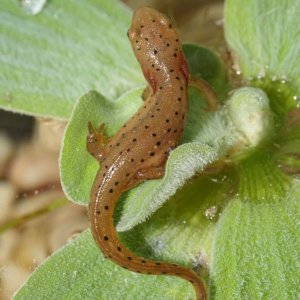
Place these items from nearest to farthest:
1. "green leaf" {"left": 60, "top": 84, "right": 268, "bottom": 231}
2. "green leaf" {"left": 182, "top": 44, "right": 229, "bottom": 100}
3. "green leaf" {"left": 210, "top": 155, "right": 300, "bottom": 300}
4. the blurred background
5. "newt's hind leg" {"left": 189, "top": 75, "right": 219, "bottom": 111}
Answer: "green leaf" {"left": 60, "top": 84, "right": 268, "bottom": 231} < "green leaf" {"left": 210, "top": 155, "right": 300, "bottom": 300} < "newt's hind leg" {"left": 189, "top": 75, "right": 219, "bottom": 111} < "green leaf" {"left": 182, "top": 44, "right": 229, "bottom": 100} < the blurred background

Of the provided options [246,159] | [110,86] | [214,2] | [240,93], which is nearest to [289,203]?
[246,159]

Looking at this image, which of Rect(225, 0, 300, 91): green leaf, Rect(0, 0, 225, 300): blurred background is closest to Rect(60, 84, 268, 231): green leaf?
Rect(225, 0, 300, 91): green leaf

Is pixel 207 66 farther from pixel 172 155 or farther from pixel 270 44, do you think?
pixel 172 155

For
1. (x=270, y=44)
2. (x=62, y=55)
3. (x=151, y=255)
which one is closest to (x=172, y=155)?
(x=151, y=255)

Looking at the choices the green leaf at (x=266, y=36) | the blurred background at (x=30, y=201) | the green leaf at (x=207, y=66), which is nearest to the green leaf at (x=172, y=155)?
the green leaf at (x=207, y=66)

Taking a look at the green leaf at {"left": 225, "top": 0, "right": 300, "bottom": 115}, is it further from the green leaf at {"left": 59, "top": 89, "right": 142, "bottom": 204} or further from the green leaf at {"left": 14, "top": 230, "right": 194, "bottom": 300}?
the green leaf at {"left": 14, "top": 230, "right": 194, "bottom": 300}

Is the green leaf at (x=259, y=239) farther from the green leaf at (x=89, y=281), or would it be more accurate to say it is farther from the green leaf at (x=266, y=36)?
the green leaf at (x=266, y=36)

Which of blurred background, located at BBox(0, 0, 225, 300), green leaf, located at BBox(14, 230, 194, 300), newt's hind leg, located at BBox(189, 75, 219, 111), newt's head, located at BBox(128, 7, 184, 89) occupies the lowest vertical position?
blurred background, located at BBox(0, 0, 225, 300)

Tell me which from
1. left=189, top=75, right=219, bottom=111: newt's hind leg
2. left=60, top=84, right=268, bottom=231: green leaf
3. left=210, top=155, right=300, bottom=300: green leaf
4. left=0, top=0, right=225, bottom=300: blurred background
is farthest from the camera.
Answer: left=0, top=0, right=225, bottom=300: blurred background
